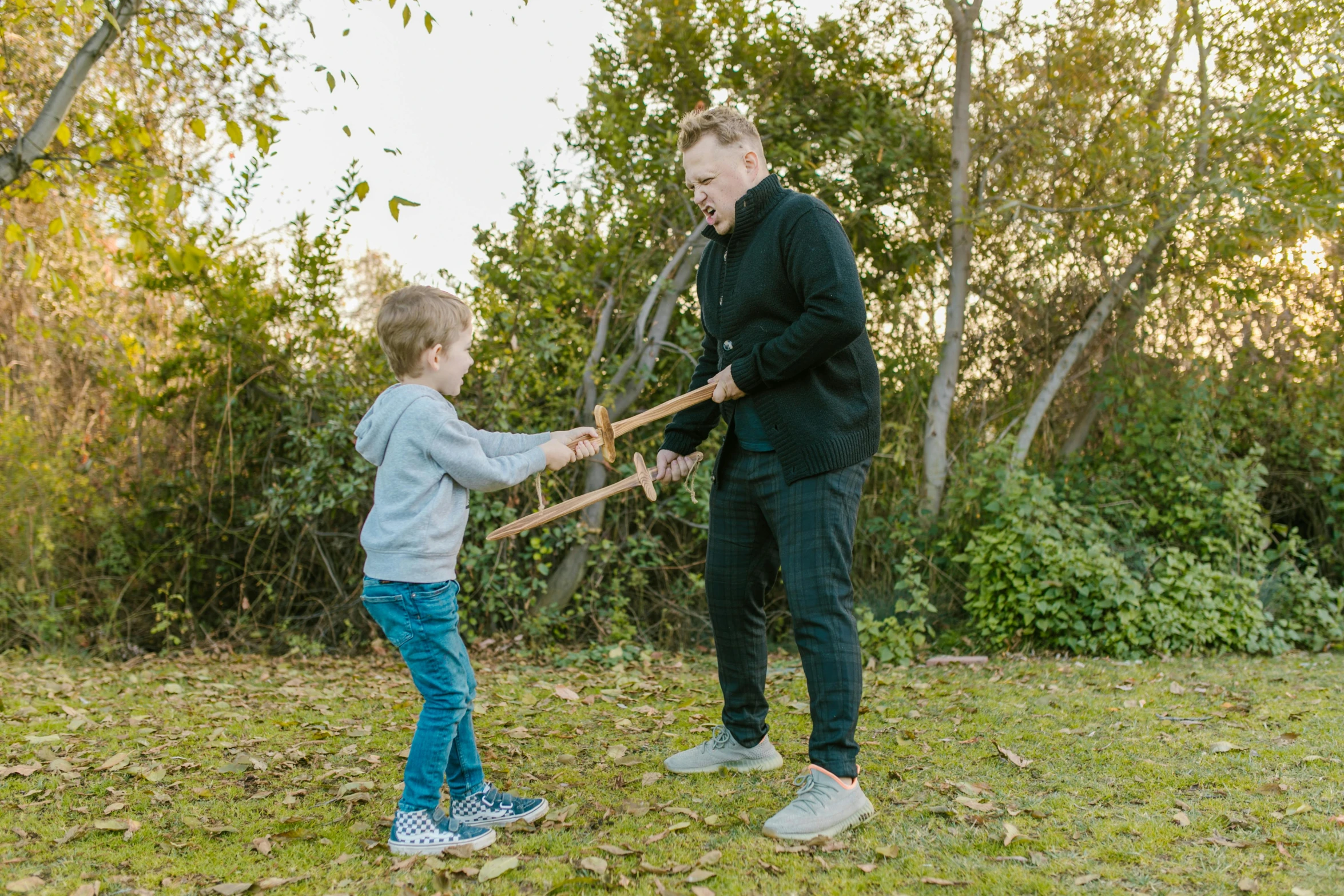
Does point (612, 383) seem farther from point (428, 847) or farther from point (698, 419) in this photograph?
point (428, 847)

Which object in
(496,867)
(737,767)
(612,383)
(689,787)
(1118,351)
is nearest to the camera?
(496,867)

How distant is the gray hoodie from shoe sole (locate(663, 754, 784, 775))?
1.04 m

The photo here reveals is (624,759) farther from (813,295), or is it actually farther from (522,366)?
(522,366)

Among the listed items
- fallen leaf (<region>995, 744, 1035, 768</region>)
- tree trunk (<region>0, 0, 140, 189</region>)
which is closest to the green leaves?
tree trunk (<region>0, 0, 140, 189</region>)

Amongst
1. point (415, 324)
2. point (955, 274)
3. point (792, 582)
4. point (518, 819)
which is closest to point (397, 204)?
point (415, 324)

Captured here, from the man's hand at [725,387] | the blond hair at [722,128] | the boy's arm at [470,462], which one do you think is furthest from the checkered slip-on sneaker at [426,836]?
the blond hair at [722,128]

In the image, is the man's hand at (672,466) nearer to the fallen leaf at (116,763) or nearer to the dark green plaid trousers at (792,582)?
the dark green plaid trousers at (792,582)

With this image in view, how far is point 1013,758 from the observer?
10.4 ft

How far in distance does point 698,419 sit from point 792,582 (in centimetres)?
72

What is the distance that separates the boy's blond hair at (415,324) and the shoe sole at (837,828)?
4.68ft

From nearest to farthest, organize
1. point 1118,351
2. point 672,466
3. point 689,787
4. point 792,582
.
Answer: point 792,582 < point 689,787 < point 672,466 < point 1118,351

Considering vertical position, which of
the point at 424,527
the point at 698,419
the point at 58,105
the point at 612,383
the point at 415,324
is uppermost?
the point at 58,105

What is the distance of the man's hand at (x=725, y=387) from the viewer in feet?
8.93

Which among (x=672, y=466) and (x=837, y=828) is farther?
(x=672, y=466)
